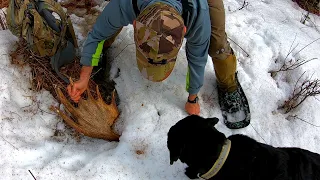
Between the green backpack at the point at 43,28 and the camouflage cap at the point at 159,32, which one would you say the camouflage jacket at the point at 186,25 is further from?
the green backpack at the point at 43,28

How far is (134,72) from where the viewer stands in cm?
296

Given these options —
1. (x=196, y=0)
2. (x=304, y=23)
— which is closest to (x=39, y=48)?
(x=196, y=0)

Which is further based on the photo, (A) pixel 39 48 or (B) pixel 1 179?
(A) pixel 39 48

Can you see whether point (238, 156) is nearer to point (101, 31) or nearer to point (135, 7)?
point (135, 7)

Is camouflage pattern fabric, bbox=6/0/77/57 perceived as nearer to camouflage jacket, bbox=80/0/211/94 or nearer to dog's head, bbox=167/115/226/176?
camouflage jacket, bbox=80/0/211/94

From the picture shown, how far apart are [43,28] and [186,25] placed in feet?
3.48

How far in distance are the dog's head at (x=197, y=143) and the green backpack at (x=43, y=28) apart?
3.77ft

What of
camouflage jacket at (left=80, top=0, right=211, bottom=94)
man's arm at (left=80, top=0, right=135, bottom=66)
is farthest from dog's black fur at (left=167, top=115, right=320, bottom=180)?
man's arm at (left=80, top=0, right=135, bottom=66)

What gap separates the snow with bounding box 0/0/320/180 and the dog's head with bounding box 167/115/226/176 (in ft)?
1.32

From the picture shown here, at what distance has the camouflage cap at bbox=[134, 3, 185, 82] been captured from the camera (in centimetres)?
→ 181

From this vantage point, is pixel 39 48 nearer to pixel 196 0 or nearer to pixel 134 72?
pixel 134 72

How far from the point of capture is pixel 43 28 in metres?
2.42

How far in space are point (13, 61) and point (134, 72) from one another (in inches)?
39.4

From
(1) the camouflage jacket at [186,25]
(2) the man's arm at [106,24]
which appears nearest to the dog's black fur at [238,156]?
(1) the camouflage jacket at [186,25]
